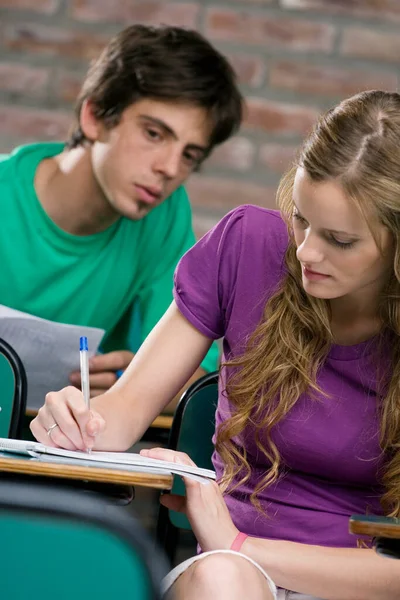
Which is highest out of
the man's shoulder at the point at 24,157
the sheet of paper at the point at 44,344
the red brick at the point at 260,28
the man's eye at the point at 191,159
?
the red brick at the point at 260,28

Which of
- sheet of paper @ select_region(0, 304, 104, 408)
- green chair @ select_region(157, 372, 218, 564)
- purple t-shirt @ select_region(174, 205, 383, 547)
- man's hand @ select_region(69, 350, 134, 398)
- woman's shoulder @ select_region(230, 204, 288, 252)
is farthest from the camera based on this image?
man's hand @ select_region(69, 350, 134, 398)

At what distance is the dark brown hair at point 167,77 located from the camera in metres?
2.13

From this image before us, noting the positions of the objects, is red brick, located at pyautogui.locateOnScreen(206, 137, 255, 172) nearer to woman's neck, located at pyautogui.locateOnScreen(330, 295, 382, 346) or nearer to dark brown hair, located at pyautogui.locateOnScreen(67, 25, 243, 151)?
dark brown hair, located at pyautogui.locateOnScreen(67, 25, 243, 151)

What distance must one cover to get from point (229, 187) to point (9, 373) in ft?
3.64

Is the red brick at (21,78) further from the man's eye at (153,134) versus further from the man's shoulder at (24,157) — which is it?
the man's eye at (153,134)

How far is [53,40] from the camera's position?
2.69 metres

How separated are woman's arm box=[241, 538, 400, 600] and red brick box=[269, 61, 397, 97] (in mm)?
1620

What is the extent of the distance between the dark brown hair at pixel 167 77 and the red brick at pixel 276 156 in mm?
432

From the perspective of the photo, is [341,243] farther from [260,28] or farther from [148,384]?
[260,28]

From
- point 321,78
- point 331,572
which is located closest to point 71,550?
point 331,572

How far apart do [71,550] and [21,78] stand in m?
1.95

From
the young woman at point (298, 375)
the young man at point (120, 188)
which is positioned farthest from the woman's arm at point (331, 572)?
the young man at point (120, 188)

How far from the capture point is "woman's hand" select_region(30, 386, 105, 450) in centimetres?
126

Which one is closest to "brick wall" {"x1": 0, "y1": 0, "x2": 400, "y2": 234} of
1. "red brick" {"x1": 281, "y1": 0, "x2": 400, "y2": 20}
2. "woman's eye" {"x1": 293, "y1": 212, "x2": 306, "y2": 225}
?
"red brick" {"x1": 281, "y1": 0, "x2": 400, "y2": 20}
